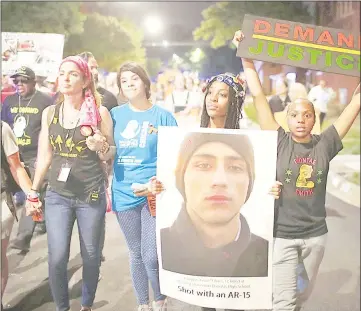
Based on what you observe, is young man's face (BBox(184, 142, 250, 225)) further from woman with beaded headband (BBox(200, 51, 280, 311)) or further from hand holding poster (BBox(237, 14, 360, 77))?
hand holding poster (BBox(237, 14, 360, 77))

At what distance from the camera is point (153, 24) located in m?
1.44

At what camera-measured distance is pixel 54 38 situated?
143 cm

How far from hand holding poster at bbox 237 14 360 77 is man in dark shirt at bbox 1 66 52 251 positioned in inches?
26.5

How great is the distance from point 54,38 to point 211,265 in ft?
2.91

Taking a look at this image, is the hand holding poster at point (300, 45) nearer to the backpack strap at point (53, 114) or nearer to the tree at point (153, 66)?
the tree at point (153, 66)

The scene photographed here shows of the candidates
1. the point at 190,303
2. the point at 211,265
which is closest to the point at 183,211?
the point at 211,265

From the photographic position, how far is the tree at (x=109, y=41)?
1.40 metres

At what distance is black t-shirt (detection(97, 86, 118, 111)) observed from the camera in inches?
54.3

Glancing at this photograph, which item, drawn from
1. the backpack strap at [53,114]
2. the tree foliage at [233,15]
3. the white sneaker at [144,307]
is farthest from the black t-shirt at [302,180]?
the backpack strap at [53,114]

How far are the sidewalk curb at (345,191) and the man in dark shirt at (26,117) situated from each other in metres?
0.95

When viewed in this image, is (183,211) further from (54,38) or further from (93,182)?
(54,38)

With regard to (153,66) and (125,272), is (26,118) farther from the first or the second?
(125,272)

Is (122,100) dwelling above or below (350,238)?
above

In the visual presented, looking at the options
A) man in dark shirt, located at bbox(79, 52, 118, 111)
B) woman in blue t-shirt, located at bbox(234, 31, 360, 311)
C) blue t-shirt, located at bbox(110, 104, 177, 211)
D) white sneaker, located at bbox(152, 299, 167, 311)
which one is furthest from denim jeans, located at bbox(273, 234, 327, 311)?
man in dark shirt, located at bbox(79, 52, 118, 111)
